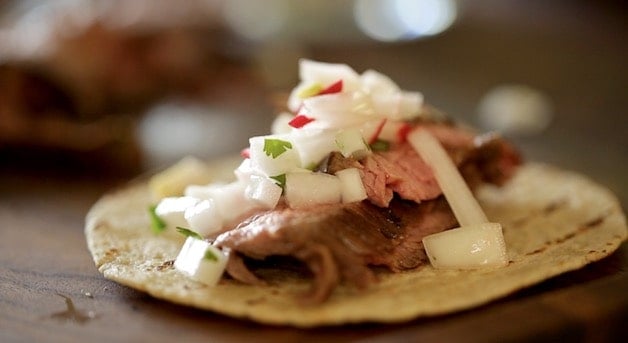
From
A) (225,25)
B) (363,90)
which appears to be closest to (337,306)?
(363,90)

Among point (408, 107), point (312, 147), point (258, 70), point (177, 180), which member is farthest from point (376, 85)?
point (258, 70)

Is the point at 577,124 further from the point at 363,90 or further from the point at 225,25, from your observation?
the point at 225,25

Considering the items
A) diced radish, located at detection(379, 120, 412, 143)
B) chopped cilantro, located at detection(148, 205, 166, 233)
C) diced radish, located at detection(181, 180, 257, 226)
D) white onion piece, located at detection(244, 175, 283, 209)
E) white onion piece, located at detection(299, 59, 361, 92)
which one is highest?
white onion piece, located at detection(299, 59, 361, 92)

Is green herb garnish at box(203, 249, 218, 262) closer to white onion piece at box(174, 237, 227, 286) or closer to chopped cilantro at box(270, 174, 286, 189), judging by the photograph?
white onion piece at box(174, 237, 227, 286)

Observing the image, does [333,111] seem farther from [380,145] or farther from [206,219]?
[206,219]

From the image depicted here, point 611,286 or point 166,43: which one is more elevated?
point 166,43

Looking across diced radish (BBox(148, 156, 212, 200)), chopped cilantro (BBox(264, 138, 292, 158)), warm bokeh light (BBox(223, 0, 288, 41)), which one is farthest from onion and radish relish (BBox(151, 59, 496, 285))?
warm bokeh light (BBox(223, 0, 288, 41))
